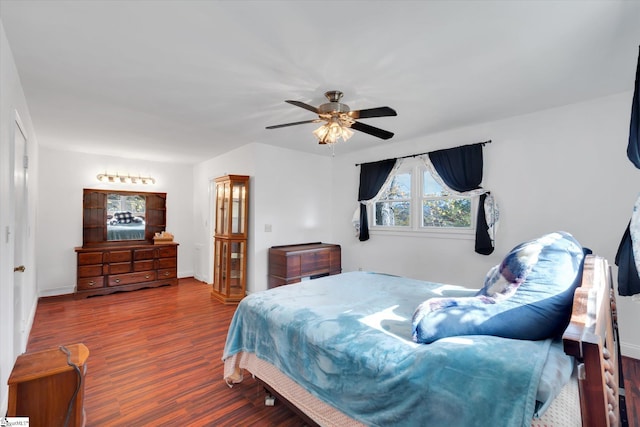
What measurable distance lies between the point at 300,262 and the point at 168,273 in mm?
2935

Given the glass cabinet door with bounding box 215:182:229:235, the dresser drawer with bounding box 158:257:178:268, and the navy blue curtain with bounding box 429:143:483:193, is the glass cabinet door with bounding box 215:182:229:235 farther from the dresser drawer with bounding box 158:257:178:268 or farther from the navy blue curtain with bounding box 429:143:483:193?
the navy blue curtain with bounding box 429:143:483:193

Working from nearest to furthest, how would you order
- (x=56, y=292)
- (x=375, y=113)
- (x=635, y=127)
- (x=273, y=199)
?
1. (x=635, y=127)
2. (x=375, y=113)
3. (x=273, y=199)
4. (x=56, y=292)

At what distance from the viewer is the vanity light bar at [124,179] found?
536 centimetres

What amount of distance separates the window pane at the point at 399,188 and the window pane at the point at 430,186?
247mm

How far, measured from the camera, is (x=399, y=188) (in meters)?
4.60

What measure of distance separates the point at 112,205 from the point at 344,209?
178 inches

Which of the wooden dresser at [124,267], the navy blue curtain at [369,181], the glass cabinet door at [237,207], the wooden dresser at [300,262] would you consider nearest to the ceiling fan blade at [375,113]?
the navy blue curtain at [369,181]

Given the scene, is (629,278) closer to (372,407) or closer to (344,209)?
(372,407)

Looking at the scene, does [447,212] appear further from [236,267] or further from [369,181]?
[236,267]

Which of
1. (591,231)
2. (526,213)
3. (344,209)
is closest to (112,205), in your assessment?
(344,209)

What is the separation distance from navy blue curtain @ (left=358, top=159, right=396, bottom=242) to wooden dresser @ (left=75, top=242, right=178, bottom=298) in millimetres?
3802

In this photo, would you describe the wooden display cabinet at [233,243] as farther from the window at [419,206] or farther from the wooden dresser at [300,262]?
the window at [419,206]

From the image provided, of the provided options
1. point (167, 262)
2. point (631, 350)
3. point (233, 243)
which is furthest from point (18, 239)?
point (631, 350)

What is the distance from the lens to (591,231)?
288 centimetres
